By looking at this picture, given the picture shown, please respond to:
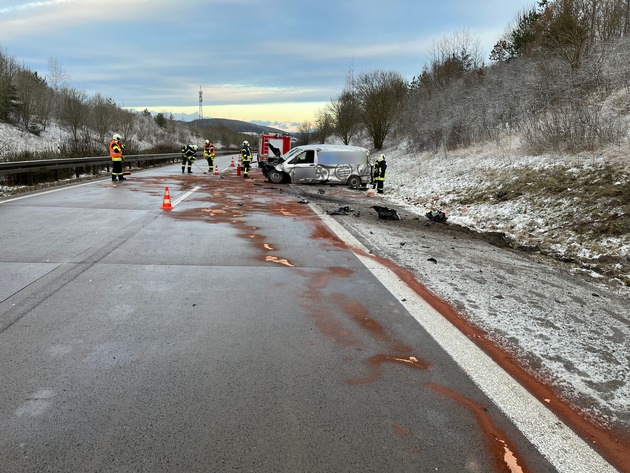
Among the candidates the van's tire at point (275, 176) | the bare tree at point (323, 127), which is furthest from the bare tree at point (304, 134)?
the van's tire at point (275, 176)

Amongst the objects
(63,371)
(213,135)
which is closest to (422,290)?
(63,371)

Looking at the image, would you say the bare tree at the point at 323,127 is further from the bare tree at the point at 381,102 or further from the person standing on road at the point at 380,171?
the person standing on road at the point at 380,171

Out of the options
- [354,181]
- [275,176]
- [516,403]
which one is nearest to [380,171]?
[354,181]

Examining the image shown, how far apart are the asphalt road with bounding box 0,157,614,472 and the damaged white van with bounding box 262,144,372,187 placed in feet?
47.0

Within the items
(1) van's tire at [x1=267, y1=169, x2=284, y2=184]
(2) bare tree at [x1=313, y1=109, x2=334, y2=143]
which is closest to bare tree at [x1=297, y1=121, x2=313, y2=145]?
(2) bare tree at [x1=313, y1=109, x2=334, y2=143]

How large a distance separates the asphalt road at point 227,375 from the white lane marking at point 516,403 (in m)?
0.03

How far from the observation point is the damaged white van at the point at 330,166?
20469 millimetres

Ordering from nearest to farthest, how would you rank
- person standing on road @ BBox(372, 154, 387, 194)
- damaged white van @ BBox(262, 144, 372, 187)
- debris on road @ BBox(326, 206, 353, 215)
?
debris on road @ BBox(326, 206, 353, 215) → person standing on road @ BBox(372, 154, 387, 194) → damaged white van @ BBox(262, 144, 372, 187)

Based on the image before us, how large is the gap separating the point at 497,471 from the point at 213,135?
14489 cm

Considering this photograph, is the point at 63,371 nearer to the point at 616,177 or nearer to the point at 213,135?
the point at 616,177

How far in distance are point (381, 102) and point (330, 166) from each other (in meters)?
23.5

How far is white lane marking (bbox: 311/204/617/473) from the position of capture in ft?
8.16

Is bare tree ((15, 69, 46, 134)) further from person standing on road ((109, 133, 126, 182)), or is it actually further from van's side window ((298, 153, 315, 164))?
van's side window ((298, 153, 315, 164))

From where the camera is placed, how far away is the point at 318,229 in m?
9.48
